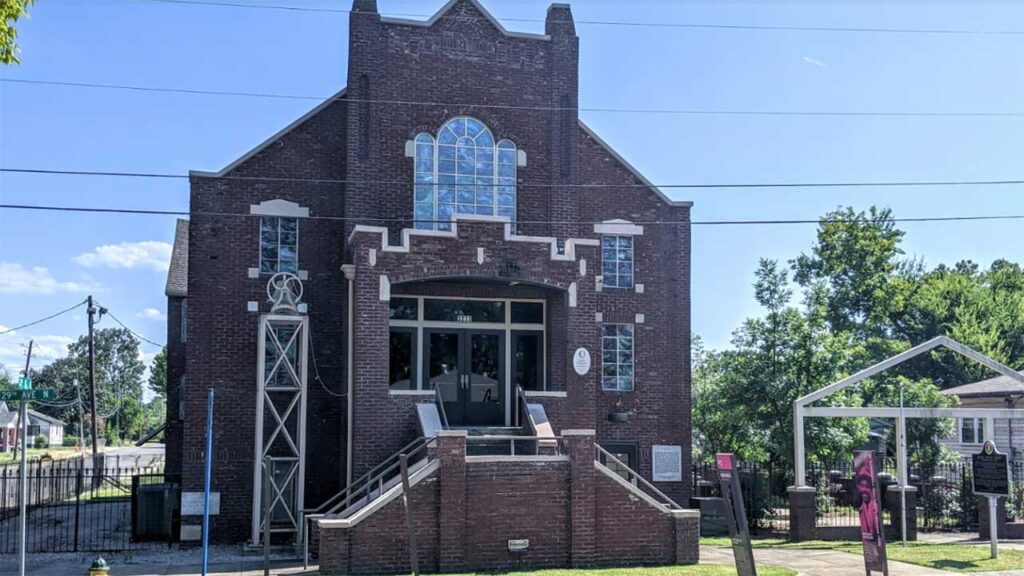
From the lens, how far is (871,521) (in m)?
15.1

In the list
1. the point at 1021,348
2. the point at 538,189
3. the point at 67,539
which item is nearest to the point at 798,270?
the point at 1021,348

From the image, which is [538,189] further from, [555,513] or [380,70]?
[555,513]

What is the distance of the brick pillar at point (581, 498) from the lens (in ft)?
58.1

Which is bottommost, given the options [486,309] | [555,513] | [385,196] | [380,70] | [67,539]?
[67,539]

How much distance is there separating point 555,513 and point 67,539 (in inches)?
509

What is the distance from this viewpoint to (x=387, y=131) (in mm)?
23344

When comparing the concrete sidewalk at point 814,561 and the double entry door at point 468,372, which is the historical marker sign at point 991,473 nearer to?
the concrete sidewalk at point 814,561

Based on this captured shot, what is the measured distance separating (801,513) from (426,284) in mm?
9874

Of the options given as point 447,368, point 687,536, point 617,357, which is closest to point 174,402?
point 447,368

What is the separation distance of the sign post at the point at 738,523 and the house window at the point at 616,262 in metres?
11.3

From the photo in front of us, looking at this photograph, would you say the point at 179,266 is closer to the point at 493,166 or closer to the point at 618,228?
the point at 493,166

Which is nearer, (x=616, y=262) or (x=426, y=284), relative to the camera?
(x=426, y=284)

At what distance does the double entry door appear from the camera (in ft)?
74.1

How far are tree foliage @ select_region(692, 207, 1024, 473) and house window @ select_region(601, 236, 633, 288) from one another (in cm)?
532
